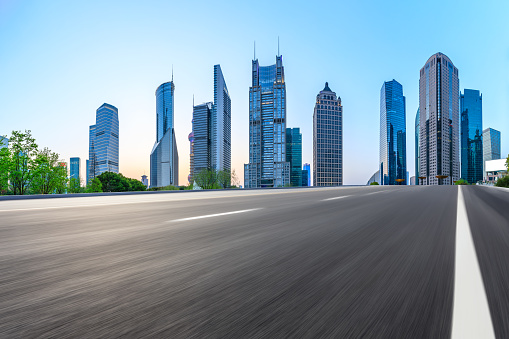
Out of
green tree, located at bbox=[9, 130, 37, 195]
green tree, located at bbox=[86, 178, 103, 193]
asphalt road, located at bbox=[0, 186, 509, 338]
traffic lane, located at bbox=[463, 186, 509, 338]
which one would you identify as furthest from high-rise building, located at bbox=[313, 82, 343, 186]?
asphalt road, located at bbox=[0, 186, 509, 338]

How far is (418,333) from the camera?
0.97 metres

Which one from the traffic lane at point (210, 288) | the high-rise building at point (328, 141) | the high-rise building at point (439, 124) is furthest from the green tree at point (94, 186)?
the high-rise building at point (439, 124)

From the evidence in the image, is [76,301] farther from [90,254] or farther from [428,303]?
[428,303]

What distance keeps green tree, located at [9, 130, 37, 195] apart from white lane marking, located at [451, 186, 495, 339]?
3838cm

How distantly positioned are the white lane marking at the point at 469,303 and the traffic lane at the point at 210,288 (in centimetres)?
10

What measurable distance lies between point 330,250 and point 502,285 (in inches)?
A: 40.6

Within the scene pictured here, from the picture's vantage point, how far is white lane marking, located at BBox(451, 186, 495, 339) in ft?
3.10

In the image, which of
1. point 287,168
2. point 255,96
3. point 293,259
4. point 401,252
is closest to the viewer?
point 293,259

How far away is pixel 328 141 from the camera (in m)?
177

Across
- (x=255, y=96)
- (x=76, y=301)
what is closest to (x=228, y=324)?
(x=76, y=301)

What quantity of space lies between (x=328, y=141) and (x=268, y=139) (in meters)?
42.3

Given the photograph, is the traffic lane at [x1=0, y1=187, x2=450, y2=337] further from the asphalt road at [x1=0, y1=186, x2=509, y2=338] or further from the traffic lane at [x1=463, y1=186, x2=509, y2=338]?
the traffic lane at [x1=463, y1=186, x2=509, y2=338]

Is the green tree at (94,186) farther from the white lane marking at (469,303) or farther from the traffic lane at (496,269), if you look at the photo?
the white lane marking at (469,303)

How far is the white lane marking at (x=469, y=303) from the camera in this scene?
94 centimetres
